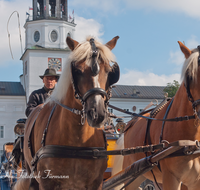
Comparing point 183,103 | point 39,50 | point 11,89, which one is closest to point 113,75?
point 183,103

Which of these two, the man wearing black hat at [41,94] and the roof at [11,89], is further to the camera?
the roof at [11,89]

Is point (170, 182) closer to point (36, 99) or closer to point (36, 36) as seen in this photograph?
point (36, 99)

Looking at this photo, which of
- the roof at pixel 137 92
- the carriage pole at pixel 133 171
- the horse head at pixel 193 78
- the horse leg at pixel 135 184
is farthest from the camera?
the roof at pixel 137 92

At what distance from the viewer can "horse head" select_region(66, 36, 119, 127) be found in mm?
2711

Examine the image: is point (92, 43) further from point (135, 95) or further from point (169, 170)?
point (135, 95)

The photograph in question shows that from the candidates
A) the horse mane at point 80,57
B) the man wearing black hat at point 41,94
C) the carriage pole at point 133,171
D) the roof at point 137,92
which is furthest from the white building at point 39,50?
the horse mane at point 80,57

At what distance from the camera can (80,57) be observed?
2967mm

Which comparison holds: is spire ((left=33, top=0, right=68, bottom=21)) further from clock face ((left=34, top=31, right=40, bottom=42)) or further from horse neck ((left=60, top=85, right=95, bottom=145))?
horse neck ((left=60, top=85, right=95, bottom=145))

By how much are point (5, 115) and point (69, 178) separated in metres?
42.9

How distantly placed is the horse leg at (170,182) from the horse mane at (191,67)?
105 cm

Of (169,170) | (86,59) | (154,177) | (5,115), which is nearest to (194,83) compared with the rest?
(169,170)

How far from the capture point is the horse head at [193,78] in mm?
3441

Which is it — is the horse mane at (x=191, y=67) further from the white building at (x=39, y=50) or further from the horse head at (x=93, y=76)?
the white building at (x=39, y=50)

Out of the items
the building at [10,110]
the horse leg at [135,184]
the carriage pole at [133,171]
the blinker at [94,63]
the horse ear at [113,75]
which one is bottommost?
the building at [10,110]
